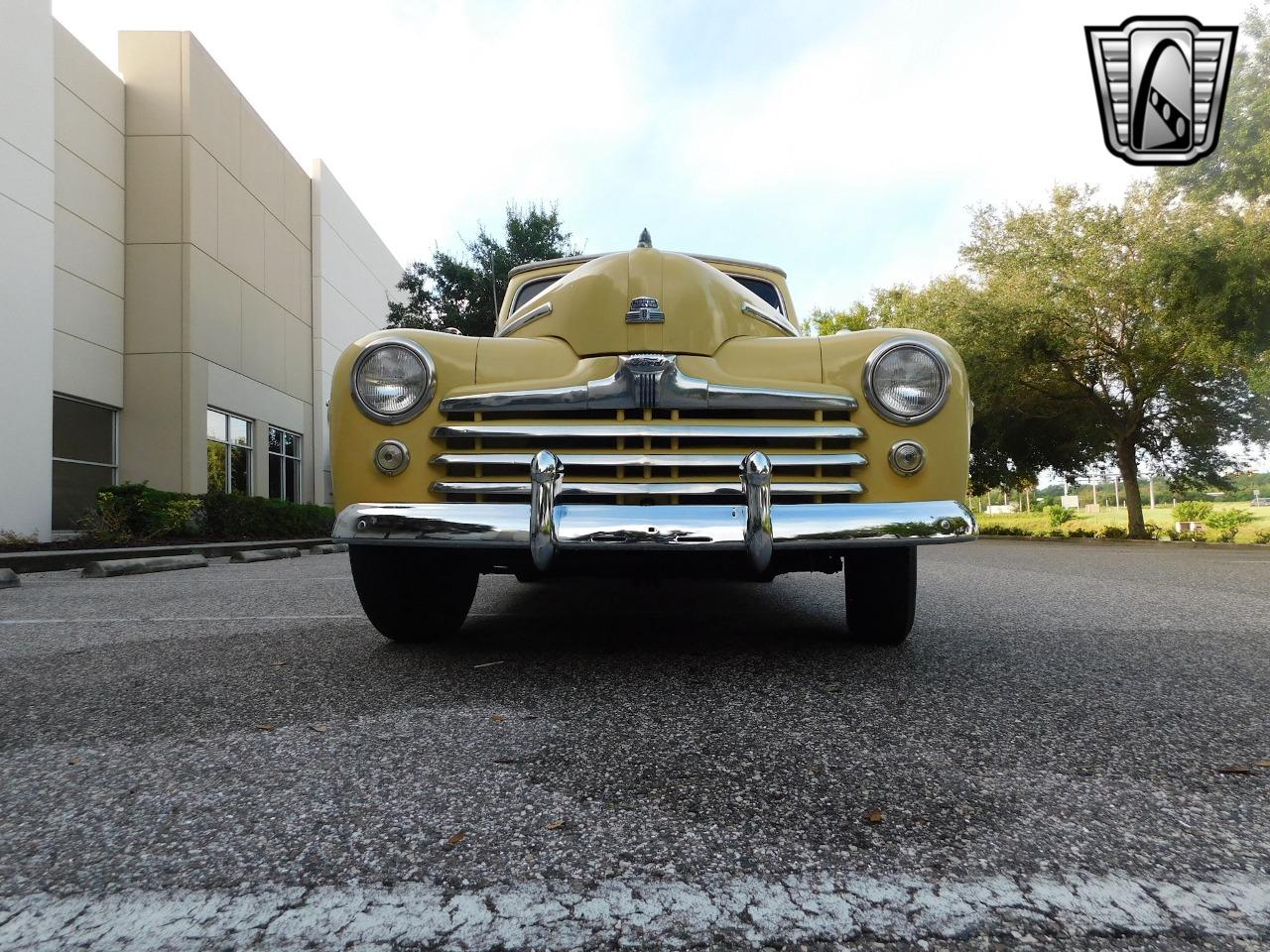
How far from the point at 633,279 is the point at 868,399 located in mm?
1089

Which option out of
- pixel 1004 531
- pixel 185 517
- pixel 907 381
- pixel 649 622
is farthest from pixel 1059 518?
pixel 907 381

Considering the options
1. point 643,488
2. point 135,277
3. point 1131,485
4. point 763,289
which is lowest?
point 643,488

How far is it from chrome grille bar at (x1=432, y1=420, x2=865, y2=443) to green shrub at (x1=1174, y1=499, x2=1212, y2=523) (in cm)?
2237

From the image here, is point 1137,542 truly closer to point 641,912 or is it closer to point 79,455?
point 641,912

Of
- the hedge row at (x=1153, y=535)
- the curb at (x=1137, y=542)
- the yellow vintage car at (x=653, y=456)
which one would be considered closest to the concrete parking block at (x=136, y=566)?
the yellow vintage car at (x=653, y=456)

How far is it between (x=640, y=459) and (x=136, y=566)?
23.4 feet

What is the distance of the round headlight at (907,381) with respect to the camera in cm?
268

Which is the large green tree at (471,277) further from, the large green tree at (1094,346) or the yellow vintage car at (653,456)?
the yellow vintage car at (653,456)

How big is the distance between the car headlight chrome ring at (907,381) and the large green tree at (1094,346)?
12.4m

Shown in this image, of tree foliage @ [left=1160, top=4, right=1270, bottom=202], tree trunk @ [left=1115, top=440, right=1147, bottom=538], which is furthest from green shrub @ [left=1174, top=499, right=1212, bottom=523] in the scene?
tree foliage @ [left=1160, top=4, right=1270, bottom=202]

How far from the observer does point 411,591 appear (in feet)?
9.96

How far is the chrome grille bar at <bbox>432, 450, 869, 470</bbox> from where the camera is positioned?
2.57m

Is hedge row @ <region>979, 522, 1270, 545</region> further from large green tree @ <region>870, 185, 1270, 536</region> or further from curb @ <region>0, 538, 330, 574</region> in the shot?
curb @ <region>0, 538, 330, 574</region>

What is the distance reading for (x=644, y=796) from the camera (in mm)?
1570
